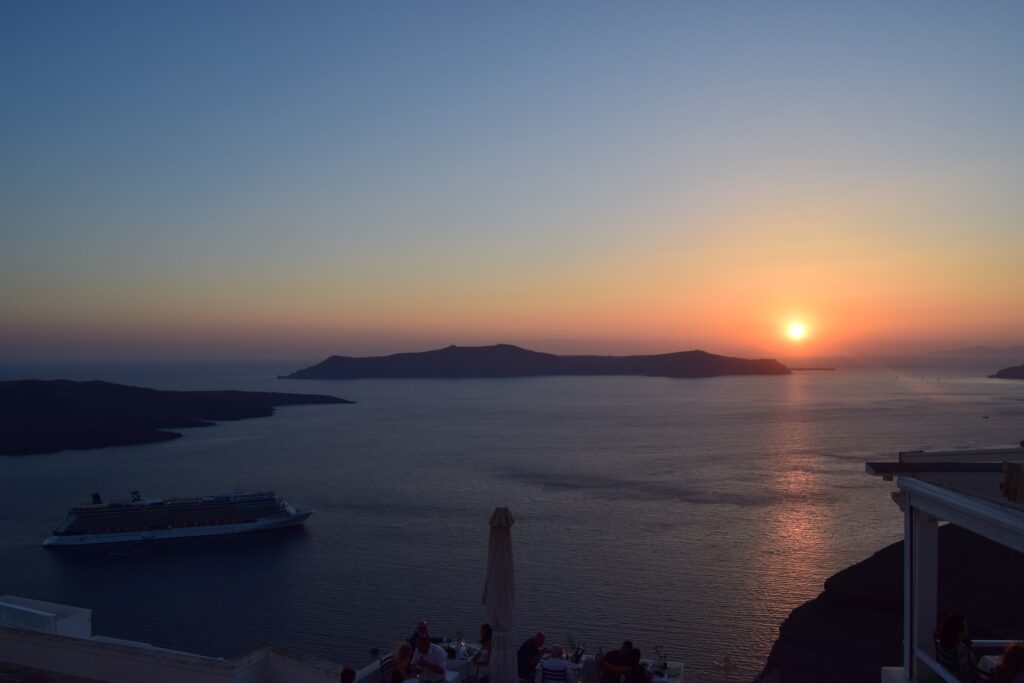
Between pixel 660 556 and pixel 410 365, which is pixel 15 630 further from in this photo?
pixel 410 365

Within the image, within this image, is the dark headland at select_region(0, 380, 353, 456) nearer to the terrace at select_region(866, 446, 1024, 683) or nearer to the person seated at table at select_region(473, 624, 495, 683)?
the person seated at table at select_region(473, 624, 495, 683)

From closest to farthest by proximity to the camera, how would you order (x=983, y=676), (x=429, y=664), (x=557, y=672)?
(x=983, y=676)
(x=429, y=664)
(x=557, y=672)

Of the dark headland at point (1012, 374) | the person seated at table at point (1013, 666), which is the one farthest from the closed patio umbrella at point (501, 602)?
the dark headland at point (1012, 374)

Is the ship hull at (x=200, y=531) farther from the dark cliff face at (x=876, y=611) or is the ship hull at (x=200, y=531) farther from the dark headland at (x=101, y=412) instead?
the dark headland at (x=101, y=412)

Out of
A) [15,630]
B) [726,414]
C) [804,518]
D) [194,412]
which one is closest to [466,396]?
[194,412]

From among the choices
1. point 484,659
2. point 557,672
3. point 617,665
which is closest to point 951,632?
point 617,665

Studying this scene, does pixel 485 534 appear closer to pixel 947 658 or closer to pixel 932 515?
pixel 947 658

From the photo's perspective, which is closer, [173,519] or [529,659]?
[529,659]
